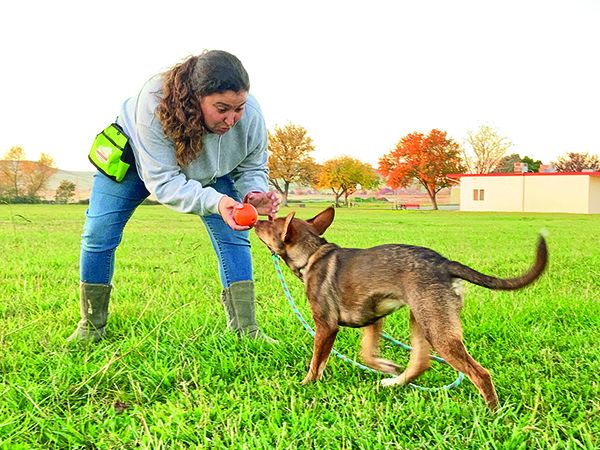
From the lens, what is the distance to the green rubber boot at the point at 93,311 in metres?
4.32

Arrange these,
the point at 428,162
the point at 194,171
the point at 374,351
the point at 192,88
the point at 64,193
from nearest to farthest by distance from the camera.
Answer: the point at 192,88 → the point at 374,351 → the point at 194,171 → the point at 64,193 → the point at 428,162

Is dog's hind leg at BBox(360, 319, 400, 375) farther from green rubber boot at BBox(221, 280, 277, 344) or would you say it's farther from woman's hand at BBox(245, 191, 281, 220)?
woman's hand at BBox(245, 191, 281, 220)

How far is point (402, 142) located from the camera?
233 ft

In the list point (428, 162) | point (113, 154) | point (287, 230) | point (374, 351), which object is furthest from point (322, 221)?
point (428, 162)

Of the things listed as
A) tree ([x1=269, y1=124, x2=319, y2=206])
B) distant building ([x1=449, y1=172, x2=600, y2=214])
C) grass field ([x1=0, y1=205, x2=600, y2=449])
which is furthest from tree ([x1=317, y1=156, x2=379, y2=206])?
grass field ([x1=0, y1=205, x2=600, y2=449])

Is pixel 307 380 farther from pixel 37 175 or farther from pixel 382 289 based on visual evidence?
pixel 37 175

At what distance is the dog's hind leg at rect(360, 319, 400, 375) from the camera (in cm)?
365

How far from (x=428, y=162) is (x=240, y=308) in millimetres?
66209

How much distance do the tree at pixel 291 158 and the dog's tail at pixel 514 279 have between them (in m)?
68.2

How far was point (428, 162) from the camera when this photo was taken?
68.3m

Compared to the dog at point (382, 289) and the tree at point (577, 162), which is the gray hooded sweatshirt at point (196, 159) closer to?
the dog at point (382, 289)

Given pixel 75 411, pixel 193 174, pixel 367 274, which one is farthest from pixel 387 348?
pixel 75 411

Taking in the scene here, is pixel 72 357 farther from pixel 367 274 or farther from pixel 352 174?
pixel 352 174

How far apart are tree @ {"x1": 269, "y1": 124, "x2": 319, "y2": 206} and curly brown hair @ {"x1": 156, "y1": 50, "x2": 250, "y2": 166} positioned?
6751cm
